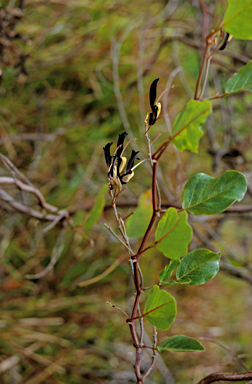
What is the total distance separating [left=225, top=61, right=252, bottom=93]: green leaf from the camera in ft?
0.65

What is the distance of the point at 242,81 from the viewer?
0.66 ft

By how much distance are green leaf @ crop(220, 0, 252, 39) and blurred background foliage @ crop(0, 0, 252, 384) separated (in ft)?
1.37

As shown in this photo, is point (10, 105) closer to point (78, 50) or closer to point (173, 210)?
point (78, 50)

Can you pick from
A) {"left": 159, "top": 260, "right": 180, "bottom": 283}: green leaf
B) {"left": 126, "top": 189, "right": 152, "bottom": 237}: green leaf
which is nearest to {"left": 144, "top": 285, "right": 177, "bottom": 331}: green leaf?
{"left": 159, "top": 260, "right": 180, "bottom": 283}: green leaf

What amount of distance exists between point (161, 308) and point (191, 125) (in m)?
0.12

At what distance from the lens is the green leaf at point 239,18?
0.19 meters

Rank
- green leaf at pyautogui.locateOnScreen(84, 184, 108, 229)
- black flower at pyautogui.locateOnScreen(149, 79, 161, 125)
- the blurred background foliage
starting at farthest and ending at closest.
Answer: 1. the blurred background foliage
2. green leaf at pyautogui.locateOnScreen(84, 184, 108, 229)
3. black flower at pyautogui.locateOnScreen(149, 79, 161, 125)

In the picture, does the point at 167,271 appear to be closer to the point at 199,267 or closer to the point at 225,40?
the point at 199,267

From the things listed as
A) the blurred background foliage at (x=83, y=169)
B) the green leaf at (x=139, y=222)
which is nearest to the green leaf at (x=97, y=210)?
the green leaf at (x=139, y=222)

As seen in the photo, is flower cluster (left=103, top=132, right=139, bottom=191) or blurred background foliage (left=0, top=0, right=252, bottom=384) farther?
blurred background foliage (left=0, top=0, right=252, bottom=384)

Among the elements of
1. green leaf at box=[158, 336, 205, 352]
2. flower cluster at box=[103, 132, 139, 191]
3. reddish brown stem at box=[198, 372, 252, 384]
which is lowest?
reddish brown stem at box=[198, 372, 252, 384]

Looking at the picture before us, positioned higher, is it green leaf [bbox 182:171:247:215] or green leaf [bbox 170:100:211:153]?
green leaf [bbox 170:100:211:153]

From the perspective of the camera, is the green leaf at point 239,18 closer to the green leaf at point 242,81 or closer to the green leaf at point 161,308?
the green leaf at point 242,81

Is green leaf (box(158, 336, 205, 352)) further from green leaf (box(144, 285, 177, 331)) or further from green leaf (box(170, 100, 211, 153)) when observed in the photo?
green leaf (box(170, 100, 211, 153))
